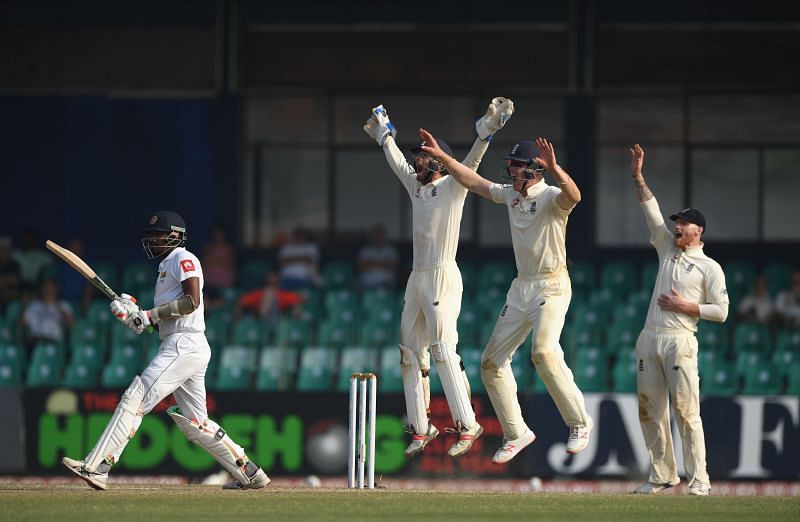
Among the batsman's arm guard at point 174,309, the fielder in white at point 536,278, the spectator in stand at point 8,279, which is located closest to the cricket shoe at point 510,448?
the fielder in white at point 536,278

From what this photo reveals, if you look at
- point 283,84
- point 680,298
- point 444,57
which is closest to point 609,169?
point 444,57

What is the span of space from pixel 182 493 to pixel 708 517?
3.76m

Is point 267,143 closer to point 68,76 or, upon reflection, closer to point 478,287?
point 68,76

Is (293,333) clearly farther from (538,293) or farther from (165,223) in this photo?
(538,293)

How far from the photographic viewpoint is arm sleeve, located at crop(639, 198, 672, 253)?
11688 mm

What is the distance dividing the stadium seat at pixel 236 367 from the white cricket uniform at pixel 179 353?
5.47 m

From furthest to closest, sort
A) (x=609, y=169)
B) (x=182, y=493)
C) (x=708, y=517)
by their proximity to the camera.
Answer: (x=609, y=169)
(x=182, y=493)
(x=708, y=517)

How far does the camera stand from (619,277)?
62.6 feet

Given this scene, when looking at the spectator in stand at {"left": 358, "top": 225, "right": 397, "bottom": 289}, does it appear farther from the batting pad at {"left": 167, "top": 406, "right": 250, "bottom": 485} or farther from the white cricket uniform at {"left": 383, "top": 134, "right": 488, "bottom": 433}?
the batting pad at {"left": 167, "top": 406, "right": 250, "bottom": 485}

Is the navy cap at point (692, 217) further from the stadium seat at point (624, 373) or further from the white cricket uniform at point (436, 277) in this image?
the stadium seat at point (624, 373)

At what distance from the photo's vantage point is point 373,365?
1677 cm

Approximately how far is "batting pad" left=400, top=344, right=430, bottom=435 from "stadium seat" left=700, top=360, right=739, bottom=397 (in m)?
5.31

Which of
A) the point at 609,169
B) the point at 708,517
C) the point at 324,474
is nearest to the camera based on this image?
the point at 708,517

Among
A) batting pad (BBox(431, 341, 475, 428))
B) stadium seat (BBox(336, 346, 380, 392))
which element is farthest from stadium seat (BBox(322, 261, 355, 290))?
batting pad (BBox(431, 341, 475, 428))
